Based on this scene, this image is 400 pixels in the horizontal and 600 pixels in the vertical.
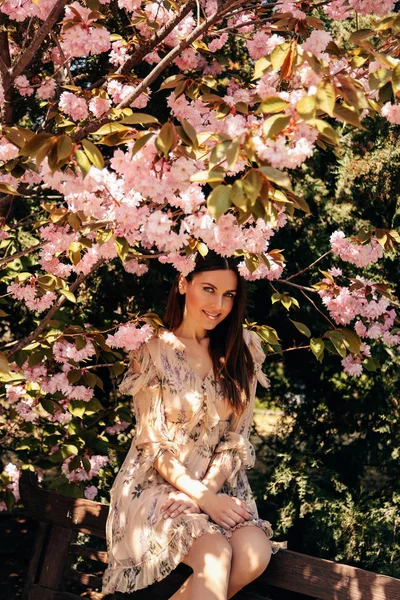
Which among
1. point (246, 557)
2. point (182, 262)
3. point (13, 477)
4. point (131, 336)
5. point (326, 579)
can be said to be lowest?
point (13, 477)

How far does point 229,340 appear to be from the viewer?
2.91m

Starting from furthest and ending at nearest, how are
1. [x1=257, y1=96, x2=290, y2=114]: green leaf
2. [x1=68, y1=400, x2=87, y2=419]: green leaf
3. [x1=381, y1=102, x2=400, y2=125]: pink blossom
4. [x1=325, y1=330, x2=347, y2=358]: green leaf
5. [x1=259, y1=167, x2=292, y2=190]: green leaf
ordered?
[x1=68, y1=400, x2=87, y2=419]: green leaf → [x1=325, y1=330, x2=347, y2=358]: green leaf → [x1=381, y1=102, x2=400, y2=125]: pink blossom → [x1=257, y1=96, x2=290, y2=114]: green leaf → [x1=259, y1=167, x2=292, y2=190]: green leaf

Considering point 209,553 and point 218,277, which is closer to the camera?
point 209,553

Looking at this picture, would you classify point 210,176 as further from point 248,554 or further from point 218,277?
point 248,554

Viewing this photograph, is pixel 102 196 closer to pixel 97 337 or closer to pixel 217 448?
pixel 97 337

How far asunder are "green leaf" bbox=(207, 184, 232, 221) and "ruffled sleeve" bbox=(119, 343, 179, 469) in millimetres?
1200

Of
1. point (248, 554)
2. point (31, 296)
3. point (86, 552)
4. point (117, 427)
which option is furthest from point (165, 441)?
point (117, 427)

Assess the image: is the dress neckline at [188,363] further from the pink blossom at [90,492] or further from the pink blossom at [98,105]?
the pink blossom at [90,492]

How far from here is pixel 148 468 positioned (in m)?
2.74

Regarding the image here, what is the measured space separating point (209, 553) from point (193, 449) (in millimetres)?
465

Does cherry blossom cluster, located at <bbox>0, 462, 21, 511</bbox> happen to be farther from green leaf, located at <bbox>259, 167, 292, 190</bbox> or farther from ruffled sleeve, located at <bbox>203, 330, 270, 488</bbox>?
green leaf, located at <bbox>259, 167, 292, 190</bbox>

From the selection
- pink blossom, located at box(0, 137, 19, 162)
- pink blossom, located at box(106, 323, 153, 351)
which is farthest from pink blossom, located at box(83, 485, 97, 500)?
pink blossom, located at box(0, 137, 19, 162)

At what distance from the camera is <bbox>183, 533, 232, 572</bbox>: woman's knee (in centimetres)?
240

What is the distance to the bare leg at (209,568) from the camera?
236cm
